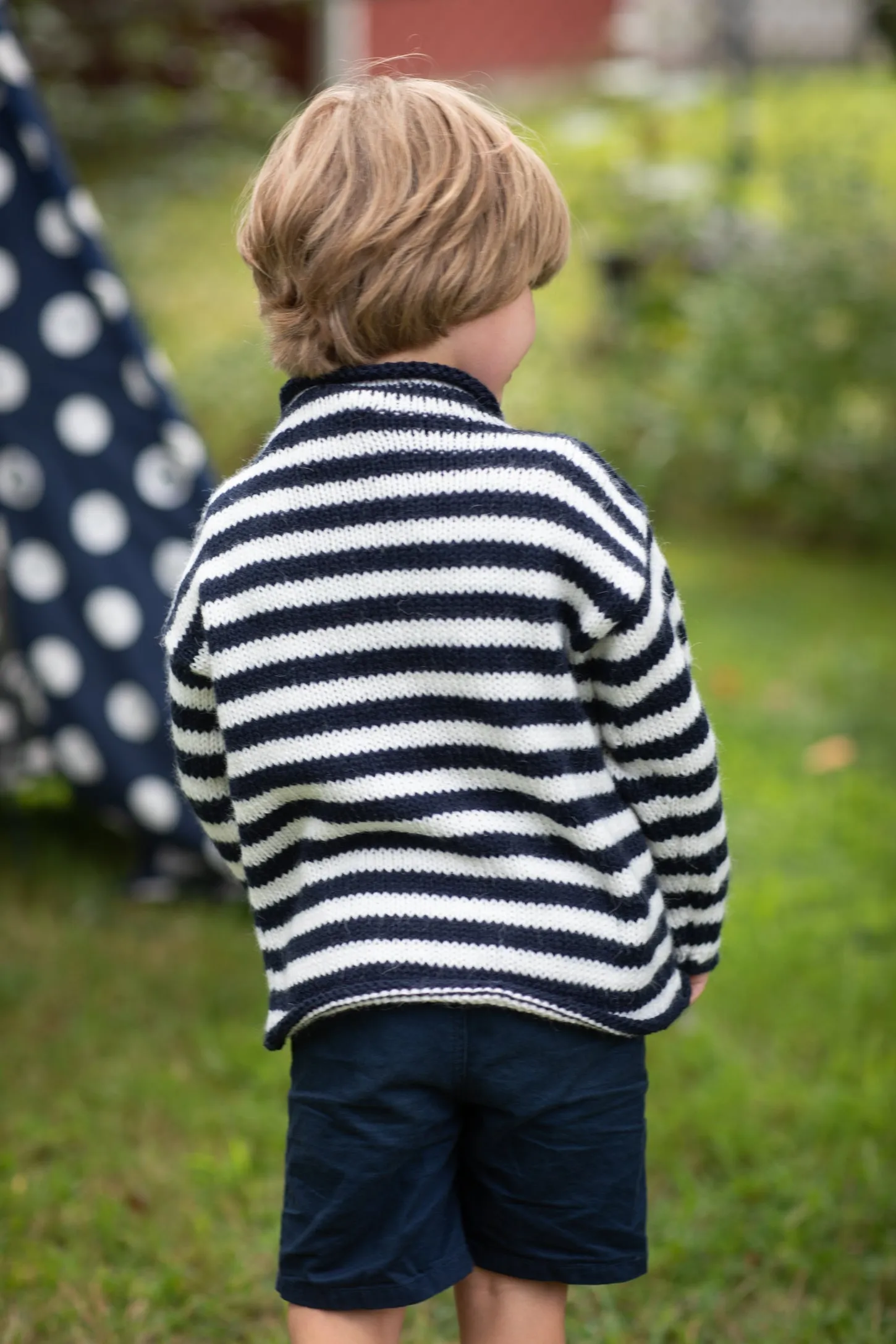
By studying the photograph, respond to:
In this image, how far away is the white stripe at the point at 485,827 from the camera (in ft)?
4.58

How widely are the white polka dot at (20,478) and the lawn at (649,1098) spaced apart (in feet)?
2.81

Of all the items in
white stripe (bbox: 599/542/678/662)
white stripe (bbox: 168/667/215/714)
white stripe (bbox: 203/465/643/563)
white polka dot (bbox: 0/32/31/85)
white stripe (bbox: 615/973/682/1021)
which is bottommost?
white stripe (bbox: 615/973/682/1021)

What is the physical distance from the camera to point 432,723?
55.3 inches

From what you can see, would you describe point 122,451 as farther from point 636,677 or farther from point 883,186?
point 883,186

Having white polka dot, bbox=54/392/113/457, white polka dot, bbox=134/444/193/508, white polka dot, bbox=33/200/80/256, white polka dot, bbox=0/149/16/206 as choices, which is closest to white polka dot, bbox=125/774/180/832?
white polka dot, bbox=134/444/193/508

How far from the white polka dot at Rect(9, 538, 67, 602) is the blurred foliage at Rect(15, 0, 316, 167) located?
3.16m

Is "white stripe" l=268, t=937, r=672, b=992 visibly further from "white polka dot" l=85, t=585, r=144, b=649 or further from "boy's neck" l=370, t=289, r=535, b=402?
"white polka dot" l=85, t=585, r=144, b=649

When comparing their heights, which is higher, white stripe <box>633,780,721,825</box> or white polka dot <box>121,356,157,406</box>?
white stripe <box>633,780,721,825</box>

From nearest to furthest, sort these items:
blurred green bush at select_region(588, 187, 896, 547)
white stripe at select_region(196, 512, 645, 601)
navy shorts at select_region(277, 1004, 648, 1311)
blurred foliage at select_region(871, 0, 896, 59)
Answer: white stripe at select_region(196, 512, 645, 601) → navy shorts at select_region(277, 1004, 648, 1311) → blurred foliage at select_region(871, 0, 896, 59) → blurred green bush at select_region(588, 187, 896, 547)

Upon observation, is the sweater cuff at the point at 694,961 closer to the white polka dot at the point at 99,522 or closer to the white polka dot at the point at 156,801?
the white polka dot at the point at 156,801

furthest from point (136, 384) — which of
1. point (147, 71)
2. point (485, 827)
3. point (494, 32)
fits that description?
point (494, 32)

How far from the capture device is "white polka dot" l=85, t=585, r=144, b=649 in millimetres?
3195

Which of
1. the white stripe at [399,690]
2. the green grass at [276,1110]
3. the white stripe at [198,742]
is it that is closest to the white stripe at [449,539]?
the white stripe at [399,690]

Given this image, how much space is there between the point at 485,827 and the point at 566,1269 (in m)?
0.48
